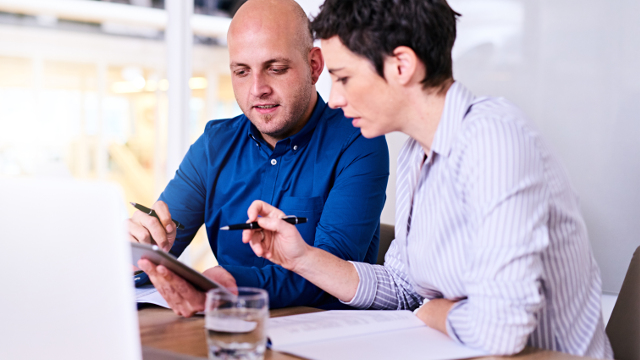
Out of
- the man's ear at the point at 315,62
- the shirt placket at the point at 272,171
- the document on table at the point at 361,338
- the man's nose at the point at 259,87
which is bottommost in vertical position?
the document on table at the point at 361,338

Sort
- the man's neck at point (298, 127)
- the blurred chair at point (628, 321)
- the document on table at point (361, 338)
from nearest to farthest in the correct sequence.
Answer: the document on table at point (361, 338), the blurred chair at point (628, 321), the man's neck at point (298, 127)

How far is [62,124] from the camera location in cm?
441

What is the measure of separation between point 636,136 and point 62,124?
13.3ft

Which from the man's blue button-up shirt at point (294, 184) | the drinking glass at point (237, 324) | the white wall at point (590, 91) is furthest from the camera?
the white wall at point (590, 91)

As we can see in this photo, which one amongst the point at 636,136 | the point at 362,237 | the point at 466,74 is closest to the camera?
the point at 362,237

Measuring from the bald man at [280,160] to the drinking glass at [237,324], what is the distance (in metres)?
0.68

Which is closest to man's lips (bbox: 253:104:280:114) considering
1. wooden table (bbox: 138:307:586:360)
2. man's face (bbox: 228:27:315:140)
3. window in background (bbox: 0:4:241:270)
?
man's face (bbox: 228:27:315:140)

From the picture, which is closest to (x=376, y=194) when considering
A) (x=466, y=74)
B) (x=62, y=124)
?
(x=466, y=74)

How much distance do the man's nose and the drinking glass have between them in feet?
3.23

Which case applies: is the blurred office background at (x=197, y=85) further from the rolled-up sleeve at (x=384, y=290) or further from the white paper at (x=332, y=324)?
the rolled-up sleeve at (x=384, y=290)

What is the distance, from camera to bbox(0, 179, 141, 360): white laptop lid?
475 mm

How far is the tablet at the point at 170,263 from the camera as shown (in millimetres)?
913

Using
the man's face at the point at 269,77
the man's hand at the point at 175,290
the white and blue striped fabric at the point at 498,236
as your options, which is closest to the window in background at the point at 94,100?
the man's face at the point at 269,77

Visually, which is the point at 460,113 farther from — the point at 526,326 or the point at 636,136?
the point at 636,136
